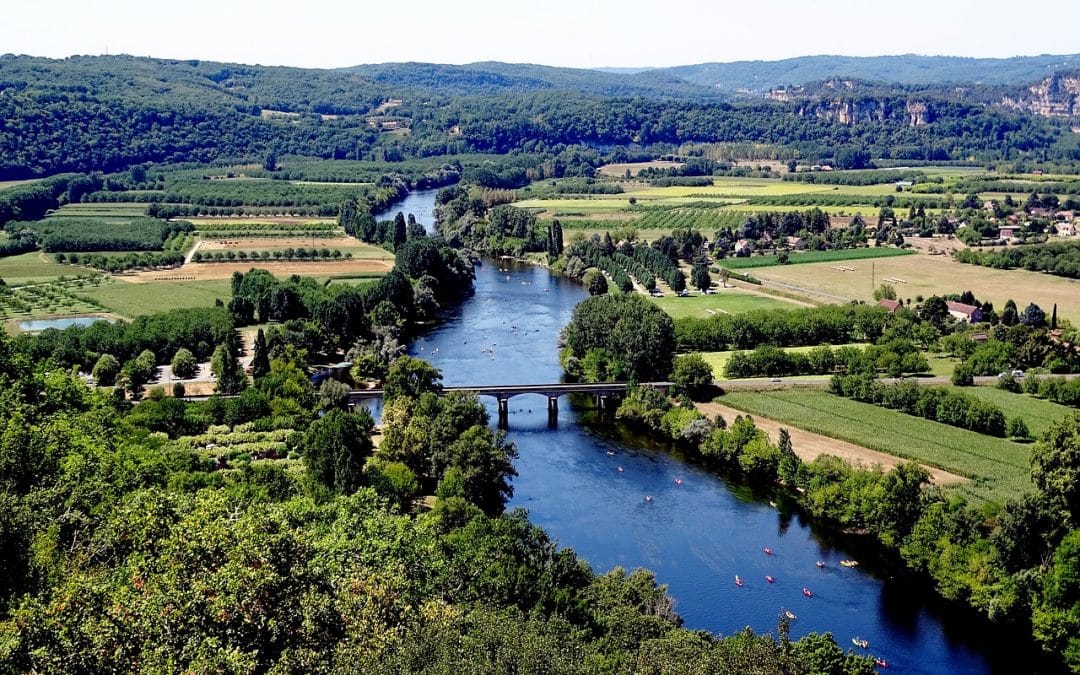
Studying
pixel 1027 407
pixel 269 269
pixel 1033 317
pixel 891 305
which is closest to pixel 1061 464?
pixel 1027 407

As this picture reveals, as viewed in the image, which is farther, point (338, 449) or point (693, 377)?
point (693, 377)

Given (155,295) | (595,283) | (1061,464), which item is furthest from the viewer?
(595,283)

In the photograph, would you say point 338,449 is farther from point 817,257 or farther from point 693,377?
point 817,257

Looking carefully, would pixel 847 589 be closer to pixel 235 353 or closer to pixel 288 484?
pixel 288 484

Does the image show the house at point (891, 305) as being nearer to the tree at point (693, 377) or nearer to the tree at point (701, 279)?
the tree at point (701, 279)

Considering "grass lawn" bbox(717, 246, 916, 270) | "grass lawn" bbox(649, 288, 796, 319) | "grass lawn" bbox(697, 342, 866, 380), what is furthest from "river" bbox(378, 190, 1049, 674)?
"grass lawn" bbox(717, 246, 916, 270)

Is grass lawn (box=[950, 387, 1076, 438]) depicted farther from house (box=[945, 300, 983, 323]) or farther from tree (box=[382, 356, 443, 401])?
tree (box=[382, 356, 443, 401])
